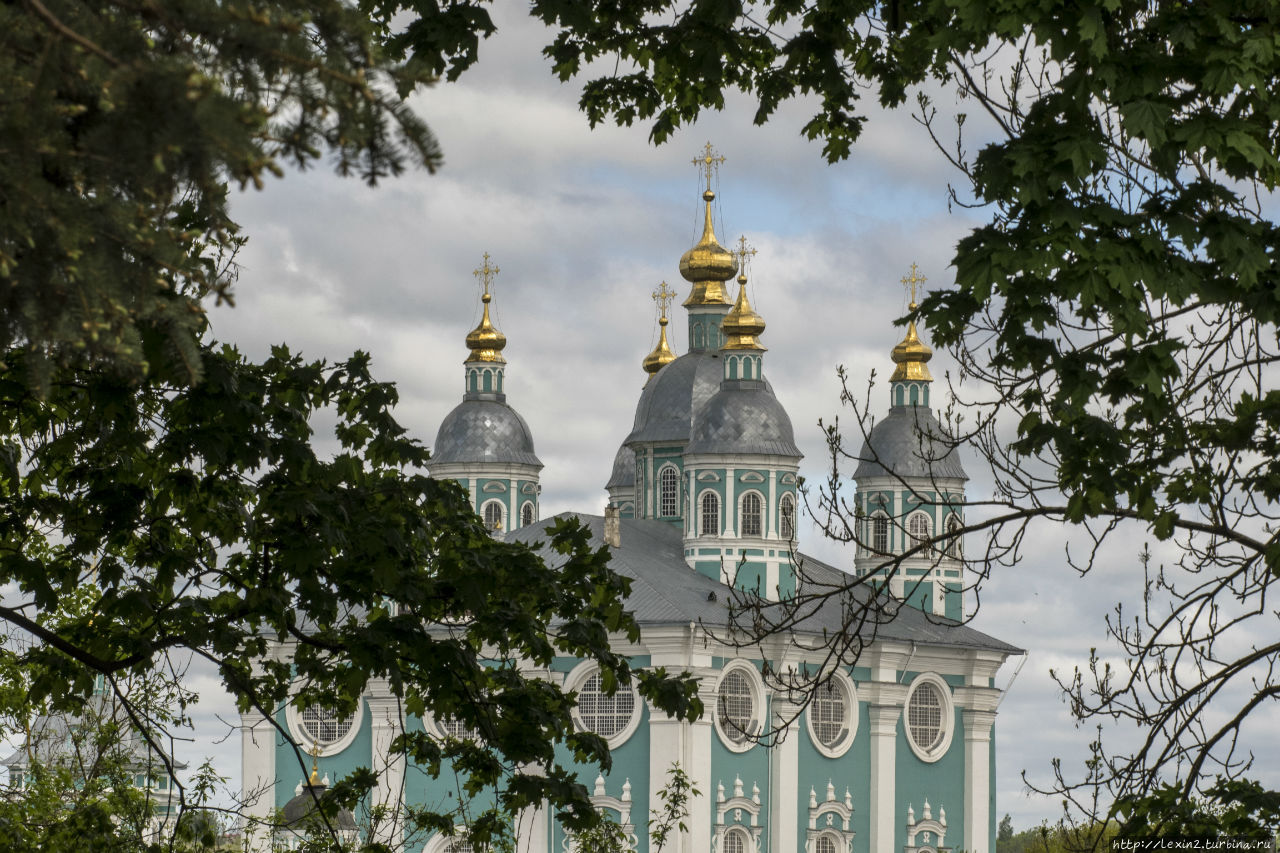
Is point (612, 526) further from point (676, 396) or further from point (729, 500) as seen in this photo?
point (676, 396)

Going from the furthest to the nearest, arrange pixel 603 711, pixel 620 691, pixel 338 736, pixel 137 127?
pixel 338 736
pixel 603 711
pixel 620 691
pixel 137 127

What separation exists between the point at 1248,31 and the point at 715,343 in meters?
53.7

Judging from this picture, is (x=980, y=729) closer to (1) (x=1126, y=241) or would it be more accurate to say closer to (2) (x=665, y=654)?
(2) (x=665, y=654)

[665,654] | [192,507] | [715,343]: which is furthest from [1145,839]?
[715,343]

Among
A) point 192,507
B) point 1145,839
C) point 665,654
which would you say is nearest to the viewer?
point 1145,839

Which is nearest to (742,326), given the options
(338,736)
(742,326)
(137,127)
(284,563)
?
(742,326)

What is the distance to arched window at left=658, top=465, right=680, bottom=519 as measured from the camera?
58.1 meters

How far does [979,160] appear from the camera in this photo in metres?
6.89

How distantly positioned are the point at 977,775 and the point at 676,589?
10217mm

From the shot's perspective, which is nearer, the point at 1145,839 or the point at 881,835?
the point at 1145,839

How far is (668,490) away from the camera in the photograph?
58.3 m

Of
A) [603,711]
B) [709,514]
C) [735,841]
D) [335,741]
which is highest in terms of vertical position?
[709,514]

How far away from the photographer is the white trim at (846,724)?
50.4m

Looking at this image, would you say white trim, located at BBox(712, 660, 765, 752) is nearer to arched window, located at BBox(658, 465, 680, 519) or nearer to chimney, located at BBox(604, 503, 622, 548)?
chimney, located at BBox(604, 503, 622, 548)
